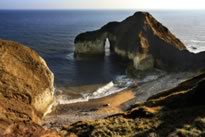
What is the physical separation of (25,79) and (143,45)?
29479mm

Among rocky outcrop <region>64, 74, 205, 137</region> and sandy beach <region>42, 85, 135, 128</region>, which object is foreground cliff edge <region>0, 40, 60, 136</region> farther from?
rocky outcrop <region>64, 74, 205, 137</region>

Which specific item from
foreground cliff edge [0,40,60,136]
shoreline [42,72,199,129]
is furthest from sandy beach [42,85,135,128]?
foreground cliff edge [0,40,60,136]

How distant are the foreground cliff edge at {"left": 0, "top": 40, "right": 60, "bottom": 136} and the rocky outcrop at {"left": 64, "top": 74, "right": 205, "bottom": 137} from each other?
5592 mm

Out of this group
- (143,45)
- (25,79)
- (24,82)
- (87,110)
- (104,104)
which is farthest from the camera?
(143,45)

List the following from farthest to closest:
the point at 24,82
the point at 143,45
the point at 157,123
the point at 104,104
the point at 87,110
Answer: the point at 143,45, the point at 104,104, the point at 87,110, the point at 24,82, the point at 157,123

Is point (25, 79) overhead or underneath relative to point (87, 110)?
overhead

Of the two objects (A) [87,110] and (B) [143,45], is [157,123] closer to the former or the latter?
(A) [87,110]

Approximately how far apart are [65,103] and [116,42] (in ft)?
101

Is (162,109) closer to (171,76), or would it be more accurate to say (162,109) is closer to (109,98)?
(109,98)

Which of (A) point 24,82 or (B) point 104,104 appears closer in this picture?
(A) point 24,82

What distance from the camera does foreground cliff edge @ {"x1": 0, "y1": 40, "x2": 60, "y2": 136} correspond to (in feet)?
88.8

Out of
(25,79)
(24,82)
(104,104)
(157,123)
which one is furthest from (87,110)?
(157,123)

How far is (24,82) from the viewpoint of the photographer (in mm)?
33812

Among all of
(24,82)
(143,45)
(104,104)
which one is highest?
(143,45)
